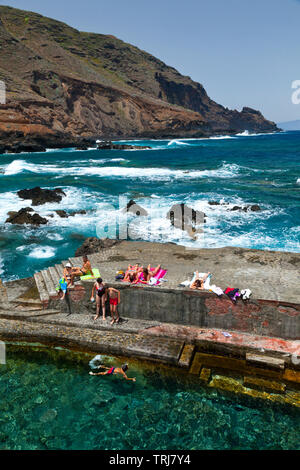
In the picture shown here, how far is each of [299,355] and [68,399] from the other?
550cm

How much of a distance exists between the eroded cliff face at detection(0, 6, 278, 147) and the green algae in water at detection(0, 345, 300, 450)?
6986cm

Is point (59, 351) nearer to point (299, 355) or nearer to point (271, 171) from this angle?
point (299, 355)

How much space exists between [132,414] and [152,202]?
22182mm

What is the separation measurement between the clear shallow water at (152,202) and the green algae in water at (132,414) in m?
8.46

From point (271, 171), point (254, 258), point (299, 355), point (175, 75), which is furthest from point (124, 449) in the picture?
point (175, 75)

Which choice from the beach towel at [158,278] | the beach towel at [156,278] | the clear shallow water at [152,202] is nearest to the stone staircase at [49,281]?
the beach towel at [156,278]

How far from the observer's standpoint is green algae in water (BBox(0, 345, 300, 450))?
6.40 meters

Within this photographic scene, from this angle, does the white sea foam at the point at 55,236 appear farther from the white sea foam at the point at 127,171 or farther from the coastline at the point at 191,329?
the white sea foam at the point at 127,171

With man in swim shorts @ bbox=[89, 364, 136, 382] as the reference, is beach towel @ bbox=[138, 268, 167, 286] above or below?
above

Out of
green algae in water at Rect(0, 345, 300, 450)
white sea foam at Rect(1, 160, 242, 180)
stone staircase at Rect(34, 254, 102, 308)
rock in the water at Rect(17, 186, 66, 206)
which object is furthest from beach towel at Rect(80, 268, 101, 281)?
white sea foam at Rect(1, 160, 242, 180)

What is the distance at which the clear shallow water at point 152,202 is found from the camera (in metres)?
18.3

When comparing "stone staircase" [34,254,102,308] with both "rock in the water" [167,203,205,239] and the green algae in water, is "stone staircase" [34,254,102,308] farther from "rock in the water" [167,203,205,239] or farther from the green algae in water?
"rock in the water" [167,203,205,239]

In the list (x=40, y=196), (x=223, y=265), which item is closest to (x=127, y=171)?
(x=40, y=196)

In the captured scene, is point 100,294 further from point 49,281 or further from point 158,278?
point 49,281
